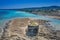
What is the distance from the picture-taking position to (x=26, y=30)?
71.9 inches

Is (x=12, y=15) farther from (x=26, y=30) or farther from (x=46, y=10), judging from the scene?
(x=46, y=10)

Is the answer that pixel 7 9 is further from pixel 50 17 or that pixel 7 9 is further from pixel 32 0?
pixel 50 17

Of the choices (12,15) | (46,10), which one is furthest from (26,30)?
(46,10)

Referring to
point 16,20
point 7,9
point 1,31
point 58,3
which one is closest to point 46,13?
point 58,3

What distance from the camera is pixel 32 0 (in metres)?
1.89

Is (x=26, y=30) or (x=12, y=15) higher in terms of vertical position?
(x=12, y=15)

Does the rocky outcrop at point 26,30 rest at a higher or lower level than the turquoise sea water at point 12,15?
lower

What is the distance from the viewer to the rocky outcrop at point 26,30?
5.86ft

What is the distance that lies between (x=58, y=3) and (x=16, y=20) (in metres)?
0.70

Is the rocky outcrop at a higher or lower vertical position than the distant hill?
lower

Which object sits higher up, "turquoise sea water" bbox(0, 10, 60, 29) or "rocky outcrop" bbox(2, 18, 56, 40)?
"turquoise sea water" bbox(0, 10, 60, 29)

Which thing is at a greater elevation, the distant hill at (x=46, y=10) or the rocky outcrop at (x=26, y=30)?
the distant hill at (x=46, y=10)

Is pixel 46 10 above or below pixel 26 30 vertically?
above

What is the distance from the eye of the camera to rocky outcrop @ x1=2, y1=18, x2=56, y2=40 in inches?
70.4
